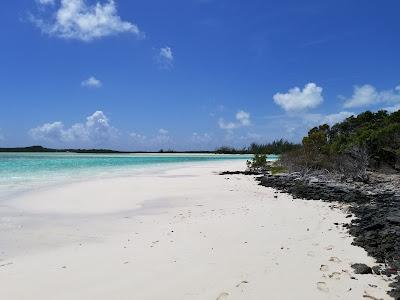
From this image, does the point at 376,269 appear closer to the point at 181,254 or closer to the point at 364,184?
the point at 181,254

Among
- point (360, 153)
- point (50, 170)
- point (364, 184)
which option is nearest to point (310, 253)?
point (364, 184)

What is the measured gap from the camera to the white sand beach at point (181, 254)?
5578 mm

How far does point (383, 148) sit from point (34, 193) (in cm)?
2000

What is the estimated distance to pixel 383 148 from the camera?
26125 mm

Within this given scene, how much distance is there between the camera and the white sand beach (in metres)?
5.58

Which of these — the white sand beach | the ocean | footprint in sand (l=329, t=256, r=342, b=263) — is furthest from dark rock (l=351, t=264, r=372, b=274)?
the ocean

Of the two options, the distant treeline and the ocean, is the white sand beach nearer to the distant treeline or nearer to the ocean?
Answer: the ocean

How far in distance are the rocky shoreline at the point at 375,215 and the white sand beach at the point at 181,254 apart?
23 cm

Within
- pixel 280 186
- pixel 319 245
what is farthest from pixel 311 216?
pixel 280 186

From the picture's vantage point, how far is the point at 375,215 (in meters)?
10.4

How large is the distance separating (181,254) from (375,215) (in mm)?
5552

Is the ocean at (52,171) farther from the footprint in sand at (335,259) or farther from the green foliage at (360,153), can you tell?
the footprint in sand at (335,259)

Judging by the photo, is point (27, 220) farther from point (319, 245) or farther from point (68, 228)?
point (319, 245)

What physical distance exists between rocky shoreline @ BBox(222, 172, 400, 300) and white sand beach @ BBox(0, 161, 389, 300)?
0.75ft
